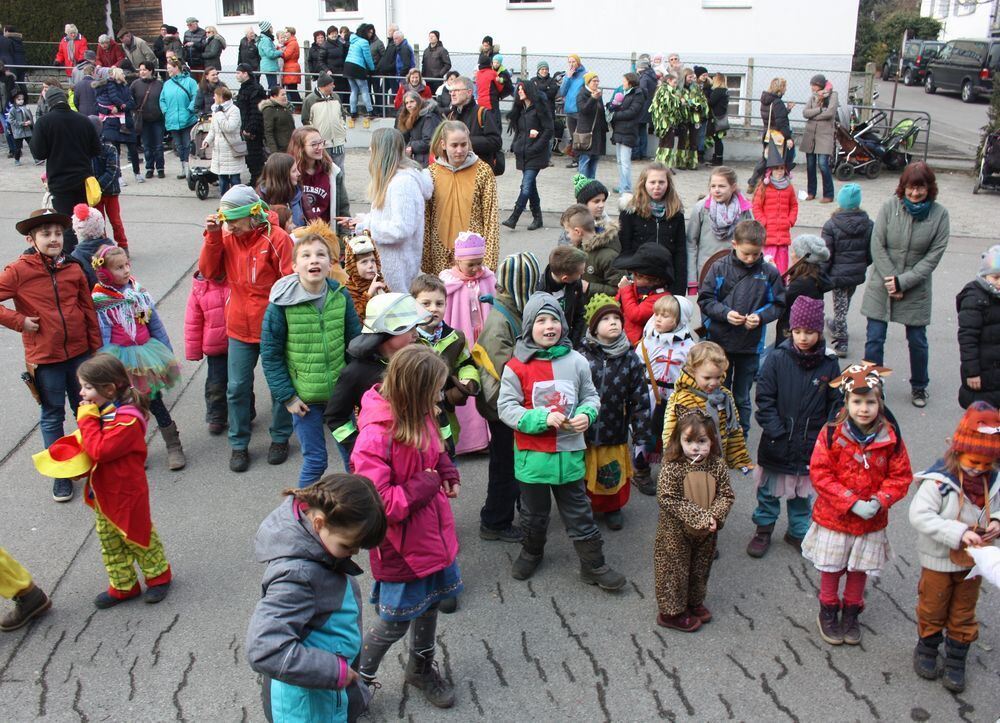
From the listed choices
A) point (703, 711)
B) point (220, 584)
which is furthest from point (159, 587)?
point (703, 711)

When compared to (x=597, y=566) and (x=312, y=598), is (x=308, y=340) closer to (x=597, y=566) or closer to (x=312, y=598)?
(x=597, y=566)

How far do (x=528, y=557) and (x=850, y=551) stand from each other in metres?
1.66

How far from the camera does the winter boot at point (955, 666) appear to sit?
4.18 m

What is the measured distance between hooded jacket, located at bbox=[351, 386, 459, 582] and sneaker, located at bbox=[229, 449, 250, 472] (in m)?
2.58

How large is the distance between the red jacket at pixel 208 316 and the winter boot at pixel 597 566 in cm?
301

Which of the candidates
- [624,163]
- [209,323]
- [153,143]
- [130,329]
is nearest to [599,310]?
[209,323]

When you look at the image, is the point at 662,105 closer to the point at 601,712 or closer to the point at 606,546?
the point at 606,546

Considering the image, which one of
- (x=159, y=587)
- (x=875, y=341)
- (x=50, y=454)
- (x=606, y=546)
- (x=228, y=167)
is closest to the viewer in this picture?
(x=50, y=454)

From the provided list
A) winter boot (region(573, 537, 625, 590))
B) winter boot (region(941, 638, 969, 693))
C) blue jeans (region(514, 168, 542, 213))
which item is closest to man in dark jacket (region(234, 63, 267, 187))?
blue jeans (region(514, 168, 542, 213))

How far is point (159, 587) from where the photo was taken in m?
4.88

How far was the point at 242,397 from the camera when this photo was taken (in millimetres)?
6246

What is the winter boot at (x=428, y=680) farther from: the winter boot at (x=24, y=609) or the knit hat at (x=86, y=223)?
the knit hat at (x=86, y=223)

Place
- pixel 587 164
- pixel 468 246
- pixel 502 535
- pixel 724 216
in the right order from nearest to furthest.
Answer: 1. pixel 502 535
2. pixel 468 246
3. pixel 724 216
4. pixel 587 164

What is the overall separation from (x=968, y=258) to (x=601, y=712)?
30.6 ft
